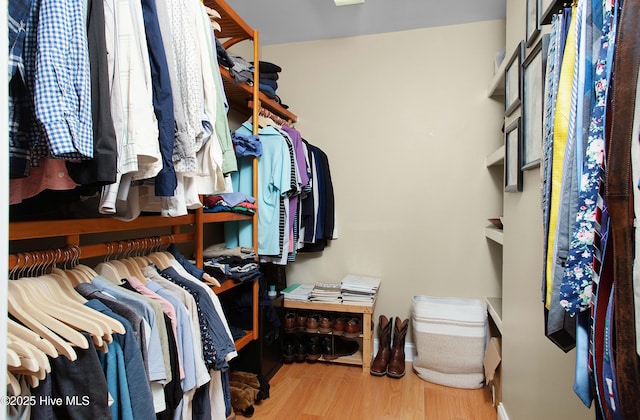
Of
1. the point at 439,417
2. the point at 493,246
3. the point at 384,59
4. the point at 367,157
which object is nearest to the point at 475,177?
the point at 493,246

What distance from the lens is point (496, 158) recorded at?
225cm

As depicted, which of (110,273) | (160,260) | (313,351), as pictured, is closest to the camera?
(110,273)

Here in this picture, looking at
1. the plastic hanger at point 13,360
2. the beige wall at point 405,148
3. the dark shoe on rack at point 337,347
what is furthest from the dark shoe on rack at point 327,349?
the plastic hanger at point 13,360

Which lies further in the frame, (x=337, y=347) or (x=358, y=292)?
(x=337, y=347)

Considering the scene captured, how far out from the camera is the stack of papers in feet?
8.31

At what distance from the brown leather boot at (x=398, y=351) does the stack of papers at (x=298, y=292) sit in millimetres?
665

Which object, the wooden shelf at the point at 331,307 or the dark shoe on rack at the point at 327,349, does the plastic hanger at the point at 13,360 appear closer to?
the wooden shelf at the point at 331,307

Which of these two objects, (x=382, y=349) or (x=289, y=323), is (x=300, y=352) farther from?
(x=382, y=349)

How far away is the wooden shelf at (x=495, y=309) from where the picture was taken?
207 cm

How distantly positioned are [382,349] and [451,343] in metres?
0.46

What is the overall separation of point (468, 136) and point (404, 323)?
139 centimetres

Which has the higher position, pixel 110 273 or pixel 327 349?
pixel 110 273

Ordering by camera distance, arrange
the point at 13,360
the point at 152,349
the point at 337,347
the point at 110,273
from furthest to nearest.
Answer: the point at 337,347, the point at 110,273, the point at 152,349, the point at 13,360

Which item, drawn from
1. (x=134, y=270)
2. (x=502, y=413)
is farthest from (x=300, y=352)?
(x=134, y=270)
